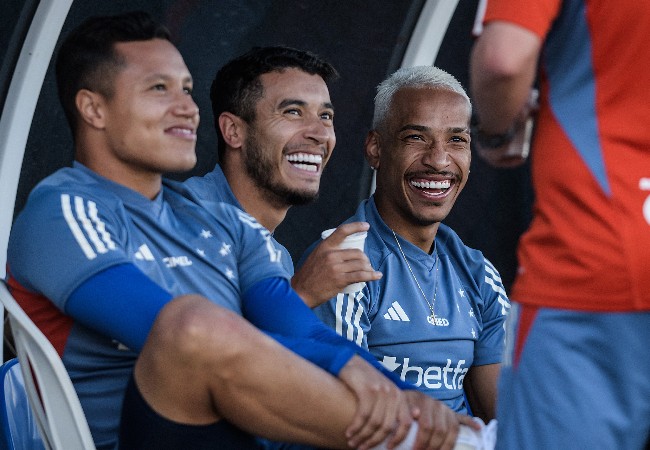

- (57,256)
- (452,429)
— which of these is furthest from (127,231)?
(452,429)

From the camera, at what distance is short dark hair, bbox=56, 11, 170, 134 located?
2.68 metres

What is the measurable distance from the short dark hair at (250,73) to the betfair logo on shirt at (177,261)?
1187 mm

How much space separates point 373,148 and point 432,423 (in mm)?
1629

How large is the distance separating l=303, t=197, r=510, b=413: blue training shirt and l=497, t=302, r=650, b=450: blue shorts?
3.80 feet

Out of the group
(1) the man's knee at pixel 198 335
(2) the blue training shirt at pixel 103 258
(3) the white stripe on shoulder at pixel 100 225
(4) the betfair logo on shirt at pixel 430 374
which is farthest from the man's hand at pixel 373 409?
(4) the betfair logo on shirt at pixel 430 374

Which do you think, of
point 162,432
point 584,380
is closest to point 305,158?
point 162,432

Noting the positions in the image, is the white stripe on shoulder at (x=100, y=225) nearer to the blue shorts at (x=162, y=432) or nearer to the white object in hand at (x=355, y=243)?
the blue shorts at (x=162, y=432)

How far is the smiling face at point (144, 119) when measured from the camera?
8.66ft

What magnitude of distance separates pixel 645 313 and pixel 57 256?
1.25 meters

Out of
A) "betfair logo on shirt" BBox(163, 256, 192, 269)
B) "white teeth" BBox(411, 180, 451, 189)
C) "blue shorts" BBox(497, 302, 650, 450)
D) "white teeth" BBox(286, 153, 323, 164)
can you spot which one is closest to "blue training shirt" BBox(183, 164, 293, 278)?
"white teeth" BBox(286, 153, 323, 164)

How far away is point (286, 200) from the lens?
361cm

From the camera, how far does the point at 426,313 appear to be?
3166 millimetres

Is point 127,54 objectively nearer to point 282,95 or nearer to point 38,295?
point 38,295

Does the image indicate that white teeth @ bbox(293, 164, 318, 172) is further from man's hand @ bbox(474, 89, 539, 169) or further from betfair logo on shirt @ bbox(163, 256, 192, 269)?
man's hand @ bbox(474, 89, 539, 169)
